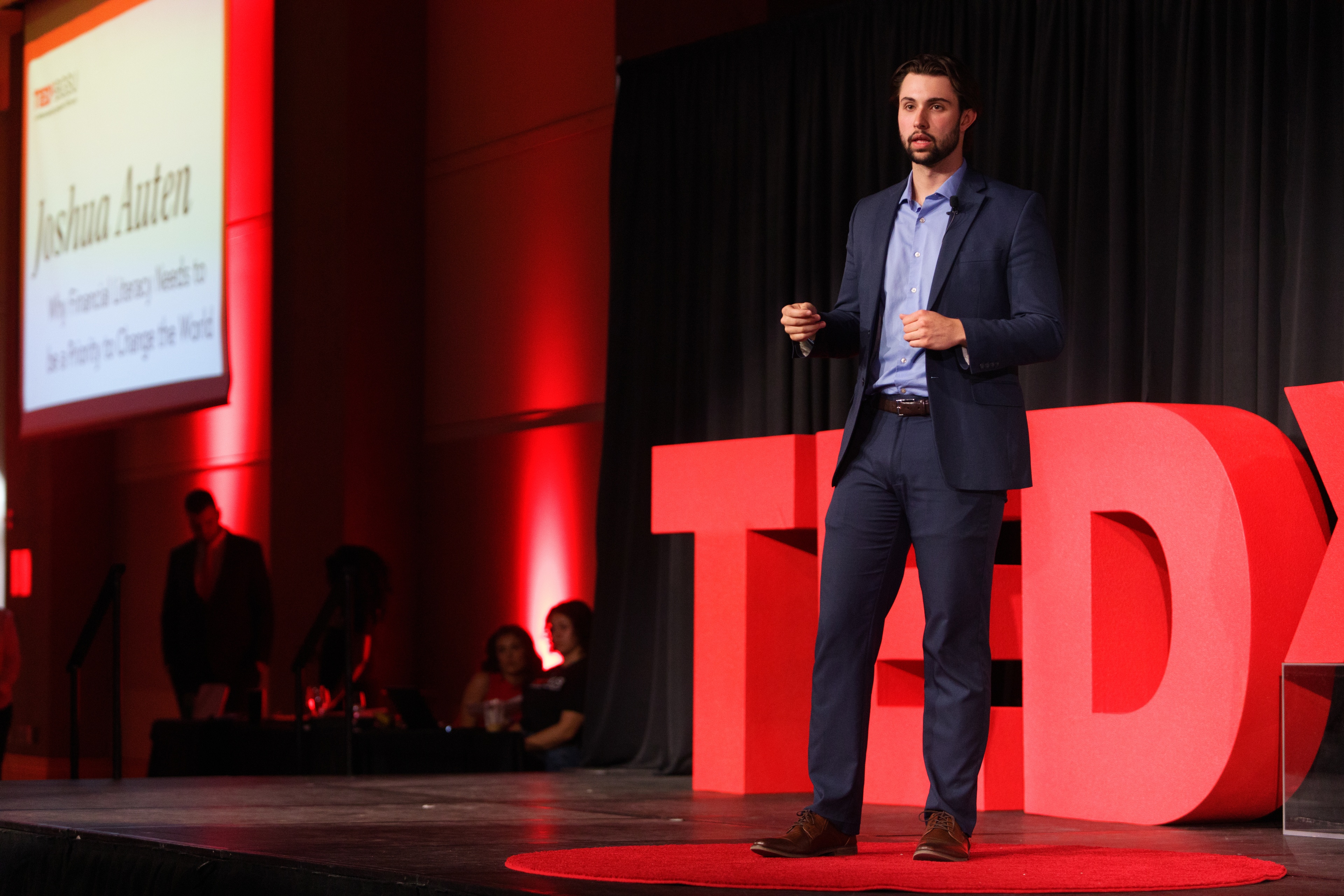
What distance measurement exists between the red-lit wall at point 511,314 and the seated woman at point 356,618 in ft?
2.24

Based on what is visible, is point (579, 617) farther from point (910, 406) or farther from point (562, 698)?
point (910, 406)

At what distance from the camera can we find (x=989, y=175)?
5.10 m

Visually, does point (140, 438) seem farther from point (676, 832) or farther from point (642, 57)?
point (676, 832)

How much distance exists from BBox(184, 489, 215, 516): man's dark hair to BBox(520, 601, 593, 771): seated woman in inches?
77.6

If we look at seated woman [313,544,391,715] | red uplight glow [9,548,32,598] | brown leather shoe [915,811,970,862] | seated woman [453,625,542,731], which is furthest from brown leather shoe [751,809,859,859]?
red uplight glow [9,548,32,598]

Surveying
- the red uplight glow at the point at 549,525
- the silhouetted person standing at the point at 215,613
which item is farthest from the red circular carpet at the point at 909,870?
the silhouetted person standing at the point at 215,613

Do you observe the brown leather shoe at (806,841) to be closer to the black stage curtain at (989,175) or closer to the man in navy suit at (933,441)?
the man in navy suit at (933,441)

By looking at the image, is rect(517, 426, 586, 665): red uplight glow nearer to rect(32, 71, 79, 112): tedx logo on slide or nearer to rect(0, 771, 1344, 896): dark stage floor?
rect(0, 771, 1344, 896): dark stage floor

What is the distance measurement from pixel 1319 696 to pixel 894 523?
1.16 m

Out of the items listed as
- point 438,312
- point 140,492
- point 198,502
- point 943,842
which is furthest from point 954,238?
point 140,492

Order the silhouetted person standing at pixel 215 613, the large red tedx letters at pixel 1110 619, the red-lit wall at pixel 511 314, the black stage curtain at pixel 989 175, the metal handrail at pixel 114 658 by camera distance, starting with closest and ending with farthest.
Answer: the large red tedx letters at pixel 1110 619, the black stage curtain at pixel 989 175, the metal handrail at pixel 114 658, the red-lit wall at pixel 511 314, the silhouetted person standing at pixel 215 613

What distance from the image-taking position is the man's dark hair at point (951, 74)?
8.58 ft

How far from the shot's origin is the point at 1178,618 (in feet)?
12.2

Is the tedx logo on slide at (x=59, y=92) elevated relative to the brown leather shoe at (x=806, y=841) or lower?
elevated
